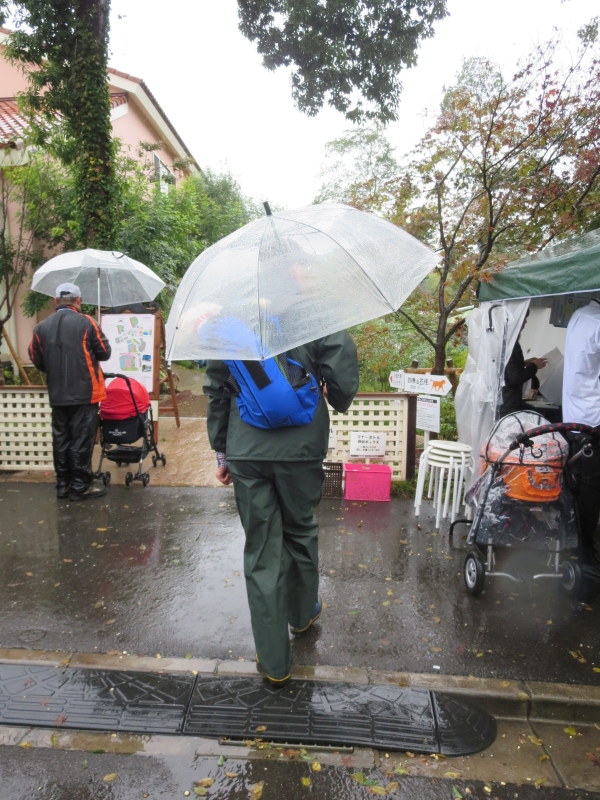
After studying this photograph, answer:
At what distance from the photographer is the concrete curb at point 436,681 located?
2807mm

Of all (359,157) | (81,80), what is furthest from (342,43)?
(359,157)

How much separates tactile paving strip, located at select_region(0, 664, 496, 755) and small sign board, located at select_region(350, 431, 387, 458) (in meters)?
3.11

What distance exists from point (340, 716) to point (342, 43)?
987 cm

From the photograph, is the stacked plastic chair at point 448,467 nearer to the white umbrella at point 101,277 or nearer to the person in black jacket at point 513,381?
the person in black jacket at point 513,381

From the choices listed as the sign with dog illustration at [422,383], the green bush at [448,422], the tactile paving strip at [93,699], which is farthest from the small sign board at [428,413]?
the tactile paving strip at [93,699]

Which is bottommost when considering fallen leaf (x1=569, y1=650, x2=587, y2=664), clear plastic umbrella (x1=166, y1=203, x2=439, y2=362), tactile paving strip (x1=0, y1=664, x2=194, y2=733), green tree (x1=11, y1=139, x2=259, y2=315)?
tactile paving strip (x1=0, y1=664, x2=194, y2=733)

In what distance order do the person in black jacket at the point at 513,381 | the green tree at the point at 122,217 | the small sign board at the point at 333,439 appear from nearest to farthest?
1. the person in black jacket at the point at 513,381
2. the small sign board at the point at 333,439
3. the green tree at the point at 122,217

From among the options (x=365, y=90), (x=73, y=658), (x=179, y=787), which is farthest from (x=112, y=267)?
(x=365, y=90)

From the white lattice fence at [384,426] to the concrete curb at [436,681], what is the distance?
308 centimetres

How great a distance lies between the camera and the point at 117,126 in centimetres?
1436

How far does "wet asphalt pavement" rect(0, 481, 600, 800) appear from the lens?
94.3 inches

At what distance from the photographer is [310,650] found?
10.5 ft

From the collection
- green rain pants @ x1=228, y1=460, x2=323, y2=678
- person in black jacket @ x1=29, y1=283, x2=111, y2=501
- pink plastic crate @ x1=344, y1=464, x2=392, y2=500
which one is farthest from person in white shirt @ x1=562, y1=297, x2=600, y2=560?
person in black jacket @ x1=29, y1=283, x2=111, y2=501

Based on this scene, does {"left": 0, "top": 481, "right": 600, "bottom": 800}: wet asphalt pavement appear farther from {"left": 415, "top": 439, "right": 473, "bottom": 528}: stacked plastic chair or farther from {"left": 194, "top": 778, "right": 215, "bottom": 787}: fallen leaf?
{"left": 415, "top": 439, "right": 473, "bottom": 528}: stacked plastic chair
